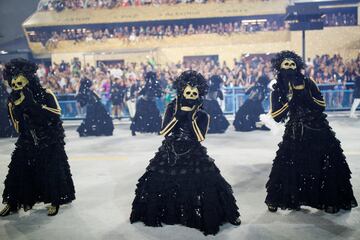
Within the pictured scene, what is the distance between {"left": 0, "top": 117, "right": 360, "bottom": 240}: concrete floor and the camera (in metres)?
4.45

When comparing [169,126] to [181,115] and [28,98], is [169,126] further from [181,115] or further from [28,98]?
[28,98]

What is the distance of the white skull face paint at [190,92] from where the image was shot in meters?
4.59

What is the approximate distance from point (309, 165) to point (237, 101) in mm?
10266

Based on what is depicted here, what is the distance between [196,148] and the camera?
457cm

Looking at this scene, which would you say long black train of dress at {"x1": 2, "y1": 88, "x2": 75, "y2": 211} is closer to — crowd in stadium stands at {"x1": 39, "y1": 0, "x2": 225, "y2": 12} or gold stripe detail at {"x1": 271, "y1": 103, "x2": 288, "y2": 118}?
gold stripe detail at {"x1": 271, "y1": 103, "x2": 288, "y2": 118}

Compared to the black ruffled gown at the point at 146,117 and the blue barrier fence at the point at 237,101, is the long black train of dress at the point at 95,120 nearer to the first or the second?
the black ruffled gown at the point at 146,117

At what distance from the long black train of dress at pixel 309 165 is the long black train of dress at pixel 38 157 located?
9.42ft

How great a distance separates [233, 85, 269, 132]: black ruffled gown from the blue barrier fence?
97.2 inches

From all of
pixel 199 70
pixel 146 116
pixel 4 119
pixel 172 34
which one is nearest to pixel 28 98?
pixel 146 116

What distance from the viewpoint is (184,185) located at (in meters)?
4.47

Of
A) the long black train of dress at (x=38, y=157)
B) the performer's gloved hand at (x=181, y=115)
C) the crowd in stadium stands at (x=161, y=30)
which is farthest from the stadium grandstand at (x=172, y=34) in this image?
the performer's gloved hand at (x=181, y=115)

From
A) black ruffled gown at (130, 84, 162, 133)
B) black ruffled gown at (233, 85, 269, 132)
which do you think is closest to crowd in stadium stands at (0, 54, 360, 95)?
black ruffled gown at (130, 84, 162, 133)

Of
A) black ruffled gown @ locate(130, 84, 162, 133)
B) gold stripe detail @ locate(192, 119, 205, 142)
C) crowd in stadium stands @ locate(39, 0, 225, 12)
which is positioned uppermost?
crowd in stadium stands @ locate(39, 0, 225, 12)

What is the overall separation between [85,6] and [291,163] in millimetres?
22221
